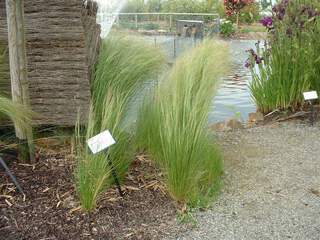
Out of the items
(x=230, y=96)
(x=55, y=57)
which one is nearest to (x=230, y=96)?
(x=230, y=96)

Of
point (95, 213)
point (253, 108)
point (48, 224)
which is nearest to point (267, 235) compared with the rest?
point (95, 213)

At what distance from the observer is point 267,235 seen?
225 cm

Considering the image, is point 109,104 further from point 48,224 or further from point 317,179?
point 317,179

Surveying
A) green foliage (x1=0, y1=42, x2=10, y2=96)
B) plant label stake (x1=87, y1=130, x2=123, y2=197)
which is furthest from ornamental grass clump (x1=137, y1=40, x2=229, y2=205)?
green foliage (x1=0, y1=42, x2=10, y2=96)

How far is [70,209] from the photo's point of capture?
2391 mm

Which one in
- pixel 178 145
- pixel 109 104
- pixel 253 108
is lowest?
pixel 253 108

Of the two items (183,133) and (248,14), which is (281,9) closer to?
(183,133)

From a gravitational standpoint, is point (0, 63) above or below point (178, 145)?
above

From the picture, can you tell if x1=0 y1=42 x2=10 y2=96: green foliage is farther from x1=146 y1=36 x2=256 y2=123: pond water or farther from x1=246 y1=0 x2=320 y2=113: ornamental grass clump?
x1=246 y1=0 x2=320 y2=113: ornamental grass clump

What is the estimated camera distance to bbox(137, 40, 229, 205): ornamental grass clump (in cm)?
252

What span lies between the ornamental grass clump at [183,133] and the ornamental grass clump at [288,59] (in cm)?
158

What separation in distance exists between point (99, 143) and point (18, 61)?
76 centimetres

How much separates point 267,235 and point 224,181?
26.2 inches

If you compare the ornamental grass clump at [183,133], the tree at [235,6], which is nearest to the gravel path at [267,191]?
the ornamental grass clump at [183,133]
